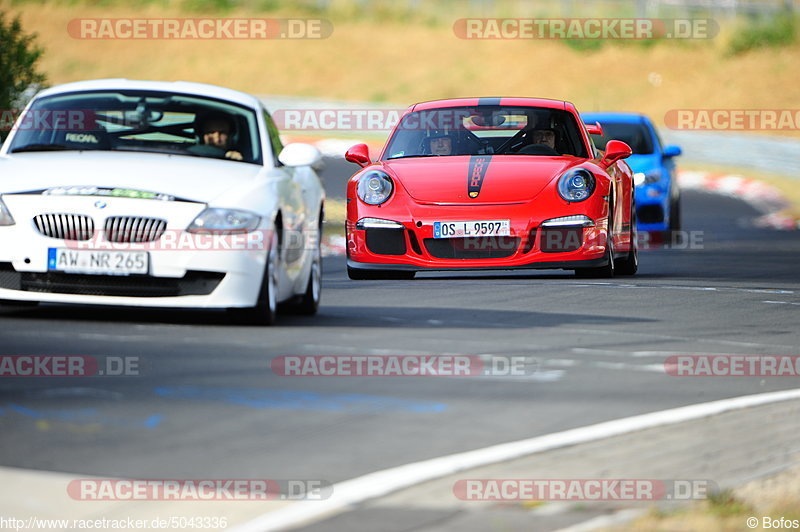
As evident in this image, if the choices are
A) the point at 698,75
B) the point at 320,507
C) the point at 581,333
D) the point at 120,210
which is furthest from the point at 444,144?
the point at 698,75

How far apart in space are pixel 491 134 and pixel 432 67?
45.0 metres

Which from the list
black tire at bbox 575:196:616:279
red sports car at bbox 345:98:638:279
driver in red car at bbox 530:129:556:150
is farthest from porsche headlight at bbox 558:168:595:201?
driver in red car at bbox 530:129:556:150

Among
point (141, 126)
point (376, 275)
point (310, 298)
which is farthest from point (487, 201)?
point (141, 126)

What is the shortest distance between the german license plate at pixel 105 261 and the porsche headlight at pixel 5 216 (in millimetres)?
351

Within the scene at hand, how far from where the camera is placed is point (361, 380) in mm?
7301

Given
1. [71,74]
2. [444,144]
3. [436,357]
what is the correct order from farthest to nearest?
[71,74] → [444,144] → [436,357]

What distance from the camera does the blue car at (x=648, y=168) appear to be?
18203mm

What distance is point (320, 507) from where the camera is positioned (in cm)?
482

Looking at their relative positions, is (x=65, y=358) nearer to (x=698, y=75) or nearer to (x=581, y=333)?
(x=581, y=333)

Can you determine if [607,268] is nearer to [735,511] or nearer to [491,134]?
[491,134]

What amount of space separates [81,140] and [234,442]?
166 inches

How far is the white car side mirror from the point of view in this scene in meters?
9.47

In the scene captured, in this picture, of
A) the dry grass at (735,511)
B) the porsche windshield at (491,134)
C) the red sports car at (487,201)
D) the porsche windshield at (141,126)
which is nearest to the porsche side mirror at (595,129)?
the porsche windshield at (491,134)

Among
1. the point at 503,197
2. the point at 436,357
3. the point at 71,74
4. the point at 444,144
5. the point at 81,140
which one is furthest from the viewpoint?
the point at 71,74
